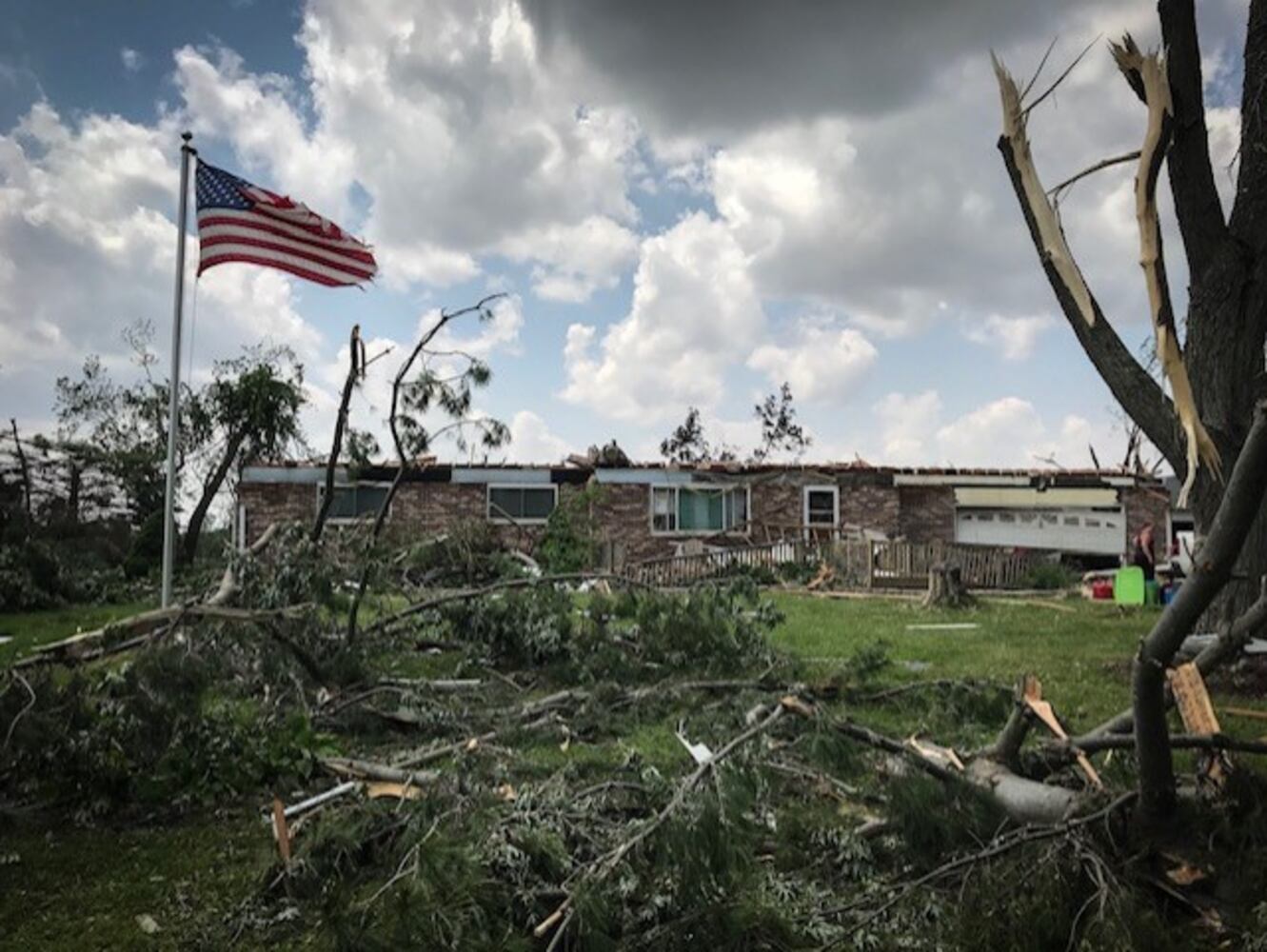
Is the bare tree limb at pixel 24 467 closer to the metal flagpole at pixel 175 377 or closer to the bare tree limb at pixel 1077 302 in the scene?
the metal flagpole at pixel 175 377

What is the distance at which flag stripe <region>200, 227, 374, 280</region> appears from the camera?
9883mm

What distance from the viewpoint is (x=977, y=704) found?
533cm

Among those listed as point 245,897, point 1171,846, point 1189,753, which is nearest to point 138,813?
point 245,897

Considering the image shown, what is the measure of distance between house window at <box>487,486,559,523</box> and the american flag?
11551 millimetres

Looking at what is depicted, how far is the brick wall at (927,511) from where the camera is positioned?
74.9ft

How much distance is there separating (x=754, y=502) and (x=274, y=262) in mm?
14321

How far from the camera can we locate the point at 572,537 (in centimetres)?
1886

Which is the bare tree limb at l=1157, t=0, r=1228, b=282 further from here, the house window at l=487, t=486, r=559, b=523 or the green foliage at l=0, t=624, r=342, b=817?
the house window at l=487, t=486, r=559, b=523

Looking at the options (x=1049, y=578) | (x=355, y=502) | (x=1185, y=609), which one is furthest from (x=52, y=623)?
(x=1049, y=578)

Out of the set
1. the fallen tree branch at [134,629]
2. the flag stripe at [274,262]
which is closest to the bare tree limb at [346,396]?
the flag stripe at [274,262]

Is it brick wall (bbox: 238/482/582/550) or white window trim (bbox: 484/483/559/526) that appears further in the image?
white window trim (bbox: 484/483/559/526)

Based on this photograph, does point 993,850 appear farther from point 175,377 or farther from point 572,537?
point 572,537

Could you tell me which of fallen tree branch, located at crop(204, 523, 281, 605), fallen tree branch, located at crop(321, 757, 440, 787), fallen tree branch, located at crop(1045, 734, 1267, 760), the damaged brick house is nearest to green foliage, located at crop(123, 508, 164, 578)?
the damaged brick house

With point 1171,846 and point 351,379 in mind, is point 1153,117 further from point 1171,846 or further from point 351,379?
point 351,379
